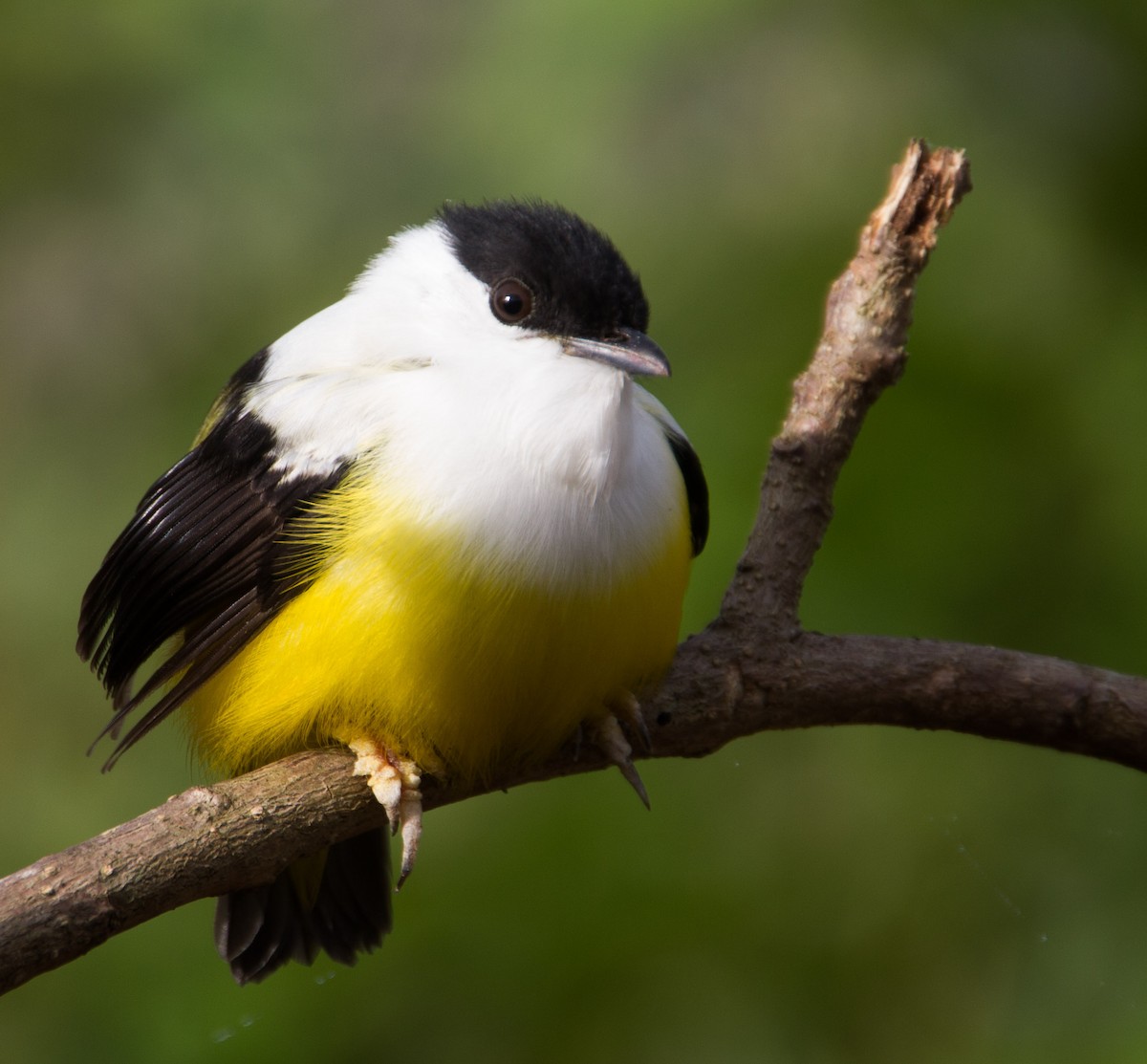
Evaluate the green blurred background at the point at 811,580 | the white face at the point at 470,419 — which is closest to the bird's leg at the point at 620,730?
the white face at the point at 470,419

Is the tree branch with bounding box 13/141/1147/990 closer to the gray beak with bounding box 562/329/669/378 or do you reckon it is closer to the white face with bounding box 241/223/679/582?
the white face with bounding box 241/223/679/582

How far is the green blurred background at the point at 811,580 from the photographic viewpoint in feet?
12.6

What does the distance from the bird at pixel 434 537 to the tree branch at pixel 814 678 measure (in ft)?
0.46

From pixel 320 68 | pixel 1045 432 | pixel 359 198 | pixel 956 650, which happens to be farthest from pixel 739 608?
pixel 320 68

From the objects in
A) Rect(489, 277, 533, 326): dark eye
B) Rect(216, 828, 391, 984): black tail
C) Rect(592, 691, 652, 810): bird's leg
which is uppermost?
Rect(489, 277, 533, 326): dark eye

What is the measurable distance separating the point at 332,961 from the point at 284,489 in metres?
1.37

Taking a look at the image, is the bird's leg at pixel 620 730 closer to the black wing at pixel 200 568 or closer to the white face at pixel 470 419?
the white face at pixel 470 419

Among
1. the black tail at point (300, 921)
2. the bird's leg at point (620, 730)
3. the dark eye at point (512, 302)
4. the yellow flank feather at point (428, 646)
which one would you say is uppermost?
the dark eye at point (512, 302)

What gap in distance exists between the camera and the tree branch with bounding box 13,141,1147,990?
2920 mm

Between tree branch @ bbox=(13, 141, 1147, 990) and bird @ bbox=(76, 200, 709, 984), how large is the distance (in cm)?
14

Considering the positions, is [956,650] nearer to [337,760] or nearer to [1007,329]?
[1007,329]

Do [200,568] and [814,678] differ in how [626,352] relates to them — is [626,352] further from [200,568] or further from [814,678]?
[200,568]

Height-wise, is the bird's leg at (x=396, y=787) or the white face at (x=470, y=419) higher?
the white face at (x=470, y=419)

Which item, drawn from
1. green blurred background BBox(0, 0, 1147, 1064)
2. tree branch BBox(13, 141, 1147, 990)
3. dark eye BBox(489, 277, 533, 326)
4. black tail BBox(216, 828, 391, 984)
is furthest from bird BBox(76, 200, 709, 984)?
green blurred background BBox(0, 0, 1147, 1064)
